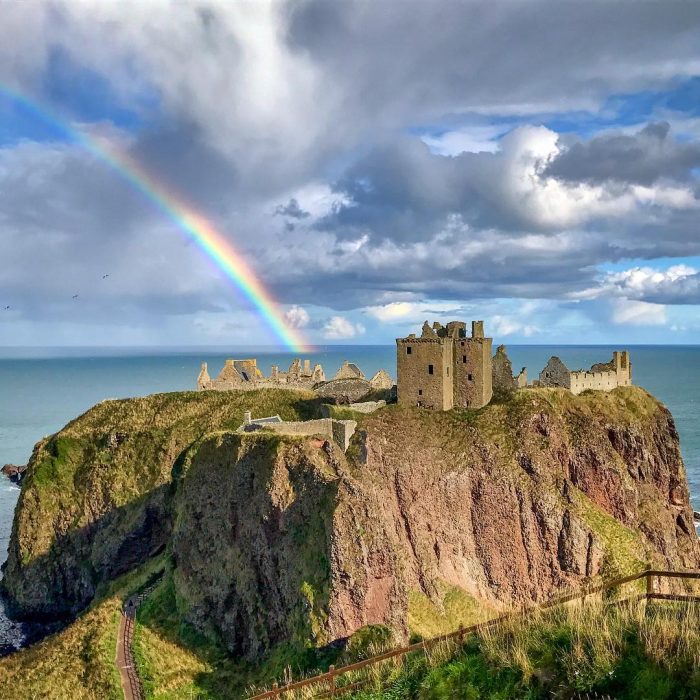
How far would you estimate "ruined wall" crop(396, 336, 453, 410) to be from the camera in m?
62.0

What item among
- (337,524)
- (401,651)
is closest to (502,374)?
(337,524)

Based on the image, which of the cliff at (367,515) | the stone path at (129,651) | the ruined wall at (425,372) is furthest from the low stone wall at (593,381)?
the stone path at (129,651)

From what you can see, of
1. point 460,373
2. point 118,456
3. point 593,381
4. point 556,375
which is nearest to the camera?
point 460,373

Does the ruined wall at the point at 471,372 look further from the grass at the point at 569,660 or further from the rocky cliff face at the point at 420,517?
the grass at the point at 569,660

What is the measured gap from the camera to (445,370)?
6234 centimetres

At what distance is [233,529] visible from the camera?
Answer: 178ft

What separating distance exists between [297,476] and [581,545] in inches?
1026

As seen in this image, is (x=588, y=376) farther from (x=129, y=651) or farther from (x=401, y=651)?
(x=401, y=651)

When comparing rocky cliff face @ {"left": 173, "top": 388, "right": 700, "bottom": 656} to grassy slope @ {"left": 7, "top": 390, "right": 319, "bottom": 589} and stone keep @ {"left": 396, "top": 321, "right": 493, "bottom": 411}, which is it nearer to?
stone keep @ {"left": 396, "top": 321, "right": 493, "bottom": 411}

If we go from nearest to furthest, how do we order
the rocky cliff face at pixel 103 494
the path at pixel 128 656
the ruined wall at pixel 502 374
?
the path at pixel 128 656, the ruined wall at pixel 502 374, the rocky cliff face at pixel 103 494

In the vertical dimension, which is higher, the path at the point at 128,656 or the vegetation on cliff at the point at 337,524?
the vegetation on cliff at the point at 337,524

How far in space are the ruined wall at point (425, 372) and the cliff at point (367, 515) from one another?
6.45 feet

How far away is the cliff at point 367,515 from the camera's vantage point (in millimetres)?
48125

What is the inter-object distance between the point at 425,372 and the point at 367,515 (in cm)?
1828
